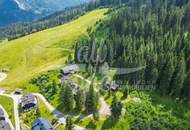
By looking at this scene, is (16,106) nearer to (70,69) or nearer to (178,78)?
(70,69)

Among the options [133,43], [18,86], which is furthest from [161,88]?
[18,86]

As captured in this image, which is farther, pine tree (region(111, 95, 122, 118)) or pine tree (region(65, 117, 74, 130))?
pine tree (region(111, 95, 122, 118))

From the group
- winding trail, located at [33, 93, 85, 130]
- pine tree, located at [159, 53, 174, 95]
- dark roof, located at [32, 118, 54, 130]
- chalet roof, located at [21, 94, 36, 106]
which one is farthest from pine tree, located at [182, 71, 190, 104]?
chalet roof, located at [21, 94, 36, 106]

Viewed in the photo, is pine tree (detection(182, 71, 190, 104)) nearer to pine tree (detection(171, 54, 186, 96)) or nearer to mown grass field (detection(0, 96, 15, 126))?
pine tree (detection(171, 54, 186, 96))

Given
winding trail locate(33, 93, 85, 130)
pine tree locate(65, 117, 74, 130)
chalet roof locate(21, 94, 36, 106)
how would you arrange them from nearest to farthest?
pine tree locate(65, 117, 74, 130) → winding trail locate(33, 93, 85, 130) → chalet roof locate(21, 94, 36, 106)

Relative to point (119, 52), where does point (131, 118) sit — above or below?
below

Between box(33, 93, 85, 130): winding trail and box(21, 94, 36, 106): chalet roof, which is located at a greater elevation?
box(21, 94, 36, 106): chalet roof

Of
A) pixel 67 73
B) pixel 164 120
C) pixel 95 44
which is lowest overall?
pixel 164 120

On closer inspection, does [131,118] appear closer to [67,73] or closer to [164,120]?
[164,120]

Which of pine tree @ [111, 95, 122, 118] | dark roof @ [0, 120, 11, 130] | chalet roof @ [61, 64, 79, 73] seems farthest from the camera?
chalet roof @ [61, 64, 79, 73]
